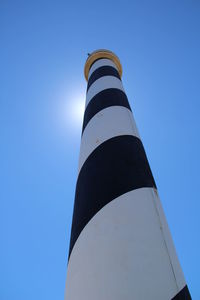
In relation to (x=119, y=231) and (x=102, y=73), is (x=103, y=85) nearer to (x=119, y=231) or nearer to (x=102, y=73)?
(x=102, y=73)

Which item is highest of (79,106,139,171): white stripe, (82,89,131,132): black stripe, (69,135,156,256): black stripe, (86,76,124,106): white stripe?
(86,76,124,106): white stripe

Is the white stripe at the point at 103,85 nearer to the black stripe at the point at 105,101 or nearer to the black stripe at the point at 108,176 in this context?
the black stripe at the point at 105,101

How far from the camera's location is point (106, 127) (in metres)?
1.29

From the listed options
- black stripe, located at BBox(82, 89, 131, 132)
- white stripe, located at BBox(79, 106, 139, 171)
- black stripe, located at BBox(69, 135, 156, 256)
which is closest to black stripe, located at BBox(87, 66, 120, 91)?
black stripe, located at BBox(82, 89, 131, 132)

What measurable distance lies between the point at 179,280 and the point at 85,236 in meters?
0.38

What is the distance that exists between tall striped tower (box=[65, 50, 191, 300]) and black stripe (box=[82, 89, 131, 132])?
0.31 m

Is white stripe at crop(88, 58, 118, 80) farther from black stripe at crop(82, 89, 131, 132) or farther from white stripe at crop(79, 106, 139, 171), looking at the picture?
white stripe at crop(79, 106, 139, 171)

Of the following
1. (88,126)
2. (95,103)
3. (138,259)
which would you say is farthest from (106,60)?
A: (138,259)

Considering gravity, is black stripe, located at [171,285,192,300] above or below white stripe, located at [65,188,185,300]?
below

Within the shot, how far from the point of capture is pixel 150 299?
22.8 inches

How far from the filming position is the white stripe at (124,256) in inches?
24.2

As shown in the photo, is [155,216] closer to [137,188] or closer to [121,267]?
[137,188]

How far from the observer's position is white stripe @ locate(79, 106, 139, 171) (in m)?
1.23

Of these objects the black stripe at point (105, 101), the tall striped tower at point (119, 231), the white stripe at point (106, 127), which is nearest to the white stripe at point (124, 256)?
the tall striped tower at point (119, 231)
